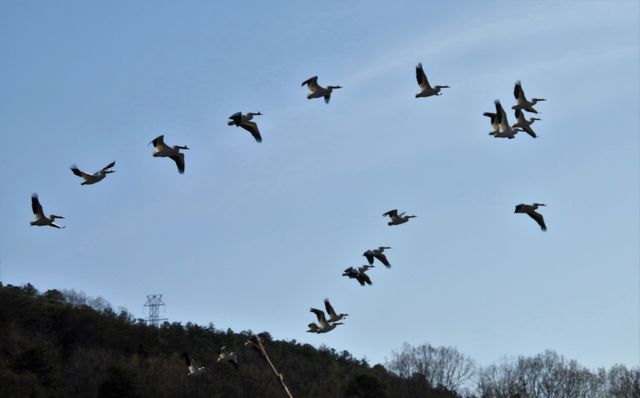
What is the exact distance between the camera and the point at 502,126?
1478 inches

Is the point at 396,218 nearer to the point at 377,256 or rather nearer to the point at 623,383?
the point at 377,256

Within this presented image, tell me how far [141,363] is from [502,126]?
4472 centimetres

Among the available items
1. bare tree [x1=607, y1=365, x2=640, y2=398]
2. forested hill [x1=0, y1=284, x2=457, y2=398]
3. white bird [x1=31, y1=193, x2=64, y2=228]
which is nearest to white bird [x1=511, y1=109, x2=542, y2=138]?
white bird [x1=31, y1=193, x2=64, y2=228]

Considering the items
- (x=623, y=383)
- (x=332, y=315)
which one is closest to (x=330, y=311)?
(x=332, y=315)

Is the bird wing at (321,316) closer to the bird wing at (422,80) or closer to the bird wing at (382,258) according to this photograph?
the bird wing at (382,258)

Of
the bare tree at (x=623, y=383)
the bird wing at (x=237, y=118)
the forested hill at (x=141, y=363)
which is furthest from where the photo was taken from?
the bare tree at (x=623, y=383)

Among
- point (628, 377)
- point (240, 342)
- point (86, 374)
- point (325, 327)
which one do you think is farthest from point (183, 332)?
point (325, 327)

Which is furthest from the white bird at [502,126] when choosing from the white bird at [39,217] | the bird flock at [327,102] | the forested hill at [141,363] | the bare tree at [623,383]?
the bare tree at [623,383]

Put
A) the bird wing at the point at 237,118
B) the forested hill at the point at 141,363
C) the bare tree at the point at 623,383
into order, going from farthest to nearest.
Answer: the bare tree at the point at 623,383 → the forested hill at the point at 141,363 → the bird wing at the point at 237,118

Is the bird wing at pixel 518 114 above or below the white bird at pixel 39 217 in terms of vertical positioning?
above

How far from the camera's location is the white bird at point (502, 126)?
37.2m

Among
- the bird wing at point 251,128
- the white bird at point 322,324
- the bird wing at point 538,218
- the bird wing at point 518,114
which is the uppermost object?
the bird wing at point 518,114

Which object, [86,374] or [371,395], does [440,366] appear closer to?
[371,395]

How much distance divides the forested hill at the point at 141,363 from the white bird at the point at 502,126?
28.7 meters
